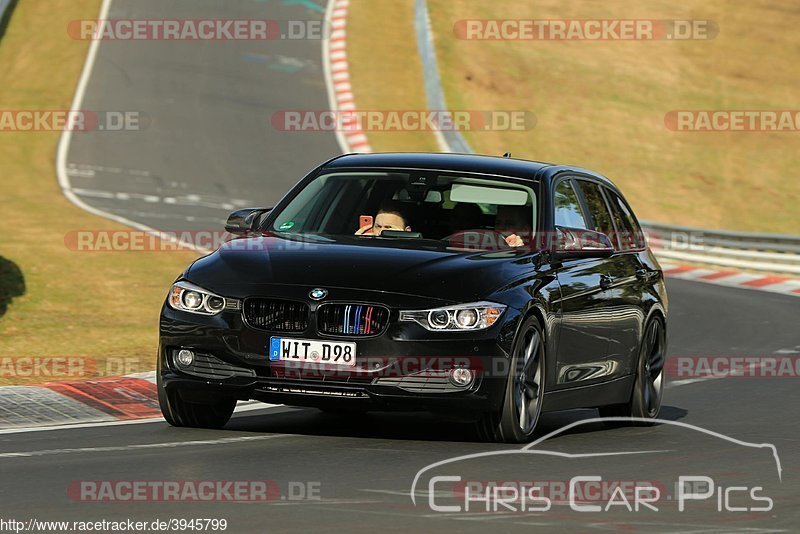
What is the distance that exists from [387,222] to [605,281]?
1454mm

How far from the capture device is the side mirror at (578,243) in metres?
9.76

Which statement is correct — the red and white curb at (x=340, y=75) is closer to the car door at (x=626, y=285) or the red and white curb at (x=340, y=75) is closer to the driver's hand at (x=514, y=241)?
the car door at (x=626, y=285)

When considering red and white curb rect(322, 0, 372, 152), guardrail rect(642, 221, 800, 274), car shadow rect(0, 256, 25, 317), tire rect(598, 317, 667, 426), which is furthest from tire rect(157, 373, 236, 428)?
red and white curb rect(322, 0, 372, 152)

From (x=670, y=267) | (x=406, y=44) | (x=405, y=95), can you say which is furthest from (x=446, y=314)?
(x=406, y=44)

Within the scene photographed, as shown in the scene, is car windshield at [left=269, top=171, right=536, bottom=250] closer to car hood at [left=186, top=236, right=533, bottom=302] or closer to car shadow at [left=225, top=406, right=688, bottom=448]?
car hood at [left=186, top=236, right=533, bottom=302]

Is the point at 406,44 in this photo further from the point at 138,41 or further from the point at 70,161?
the point at 70,161

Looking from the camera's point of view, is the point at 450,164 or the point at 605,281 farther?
the point at 605,281

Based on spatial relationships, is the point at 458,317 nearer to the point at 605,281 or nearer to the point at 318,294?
the point at 318,294

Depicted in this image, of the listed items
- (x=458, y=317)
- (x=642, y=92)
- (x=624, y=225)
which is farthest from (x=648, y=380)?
(x=642, y=92)

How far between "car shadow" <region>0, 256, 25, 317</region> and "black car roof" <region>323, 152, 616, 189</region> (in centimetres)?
589

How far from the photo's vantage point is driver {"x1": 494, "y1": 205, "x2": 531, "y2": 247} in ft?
31.8

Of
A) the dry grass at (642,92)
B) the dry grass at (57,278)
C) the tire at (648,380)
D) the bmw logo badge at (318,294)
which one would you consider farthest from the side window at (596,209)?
the dry grass at (642,92)

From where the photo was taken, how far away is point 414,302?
8.55 m

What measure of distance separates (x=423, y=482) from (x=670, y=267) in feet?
63.3
